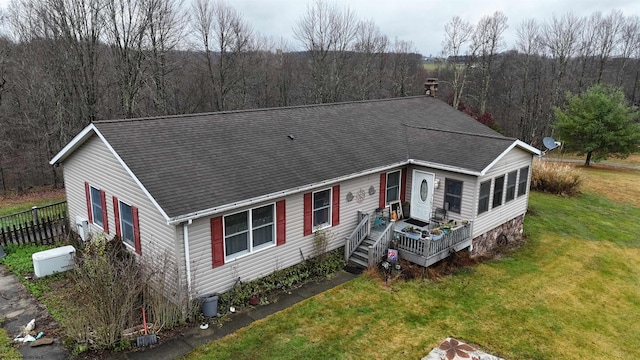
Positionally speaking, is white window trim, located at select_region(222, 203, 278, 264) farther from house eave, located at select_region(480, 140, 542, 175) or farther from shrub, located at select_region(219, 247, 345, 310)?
house eave, located at select_region(480, 140, 542, 175)

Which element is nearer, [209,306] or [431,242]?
[209,306]

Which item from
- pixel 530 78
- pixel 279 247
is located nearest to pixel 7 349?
pixel 279 247

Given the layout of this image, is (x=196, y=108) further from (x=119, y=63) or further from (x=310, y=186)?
(x=310, y=186)

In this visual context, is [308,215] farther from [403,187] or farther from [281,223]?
[403,187]

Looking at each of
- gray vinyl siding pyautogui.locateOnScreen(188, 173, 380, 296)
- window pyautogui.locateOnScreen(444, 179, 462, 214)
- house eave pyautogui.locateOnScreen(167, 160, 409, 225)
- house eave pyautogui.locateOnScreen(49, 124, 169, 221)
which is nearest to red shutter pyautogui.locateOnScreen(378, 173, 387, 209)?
gray vinyl siding pyautogui.locateOnScreen(188, 173, 380, 296)

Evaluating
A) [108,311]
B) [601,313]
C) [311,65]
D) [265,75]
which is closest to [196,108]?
[265,75]

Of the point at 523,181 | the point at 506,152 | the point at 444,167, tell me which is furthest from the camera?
the point at 523,181

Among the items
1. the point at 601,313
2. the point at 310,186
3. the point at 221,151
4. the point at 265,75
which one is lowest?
the point at 601,313

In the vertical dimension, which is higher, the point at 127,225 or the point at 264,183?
the point at 264,183
